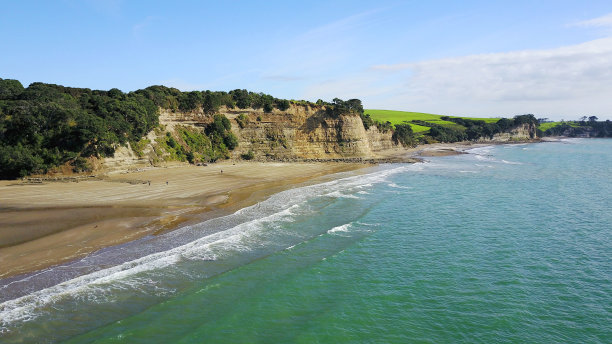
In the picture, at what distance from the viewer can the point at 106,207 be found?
108 feet

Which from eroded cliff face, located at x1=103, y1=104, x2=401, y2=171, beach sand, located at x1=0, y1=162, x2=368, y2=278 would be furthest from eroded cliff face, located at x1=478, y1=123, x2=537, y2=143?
beach sand, located at x1=0, y1=162, x2=368, y2=278

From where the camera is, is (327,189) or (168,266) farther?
(327,189)

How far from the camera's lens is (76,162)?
46750mm

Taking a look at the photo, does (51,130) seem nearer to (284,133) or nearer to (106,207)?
(106,207)

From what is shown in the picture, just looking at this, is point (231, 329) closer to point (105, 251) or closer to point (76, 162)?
point (105, 251)

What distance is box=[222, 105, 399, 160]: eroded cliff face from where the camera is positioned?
258ft

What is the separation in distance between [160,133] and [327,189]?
34.1 meters

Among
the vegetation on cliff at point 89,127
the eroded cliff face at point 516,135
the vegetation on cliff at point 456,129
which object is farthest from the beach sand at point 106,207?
the eroded cliff face at point 516,135

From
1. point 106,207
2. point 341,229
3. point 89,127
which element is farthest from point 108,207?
point 341,229

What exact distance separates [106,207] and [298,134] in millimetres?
58022

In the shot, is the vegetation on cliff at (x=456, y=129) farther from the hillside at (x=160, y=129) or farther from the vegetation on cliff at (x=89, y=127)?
the vegetation on cliff at (x=89, y=127)

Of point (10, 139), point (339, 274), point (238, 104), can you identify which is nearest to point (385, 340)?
point (339, 274)

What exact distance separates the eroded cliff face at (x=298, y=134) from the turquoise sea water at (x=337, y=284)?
46108 millimetres

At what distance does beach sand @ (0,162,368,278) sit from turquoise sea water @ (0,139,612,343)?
271 centimetres
